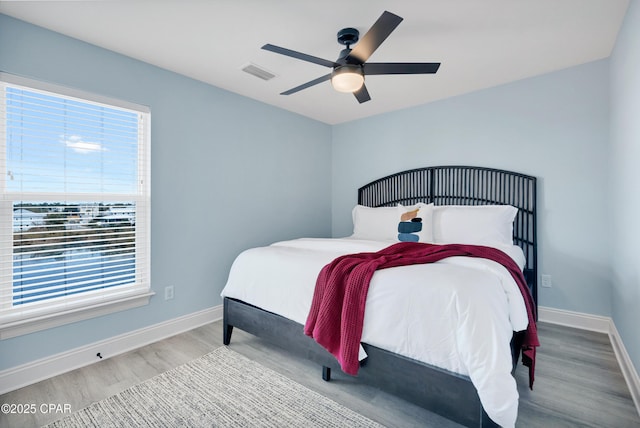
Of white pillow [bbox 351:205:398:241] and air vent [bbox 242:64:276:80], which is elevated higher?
air vent [bbox 242:64:276:80]

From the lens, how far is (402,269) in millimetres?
1735

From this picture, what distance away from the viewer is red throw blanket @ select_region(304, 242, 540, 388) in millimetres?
1668

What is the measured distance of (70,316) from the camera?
219 centimetres

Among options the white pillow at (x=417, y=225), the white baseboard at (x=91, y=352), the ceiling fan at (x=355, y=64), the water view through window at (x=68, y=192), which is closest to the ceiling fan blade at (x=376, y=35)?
the ceiling fan at (x=355, y=64)

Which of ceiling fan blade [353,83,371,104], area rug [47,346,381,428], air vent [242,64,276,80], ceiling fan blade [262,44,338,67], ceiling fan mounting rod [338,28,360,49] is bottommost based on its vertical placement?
area rug [47,346,381,428]

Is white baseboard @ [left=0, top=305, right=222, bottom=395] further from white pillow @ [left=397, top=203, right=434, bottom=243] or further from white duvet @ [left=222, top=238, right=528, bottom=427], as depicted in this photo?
white pillow @ [left=397, top=203, right=434, bottom=243]

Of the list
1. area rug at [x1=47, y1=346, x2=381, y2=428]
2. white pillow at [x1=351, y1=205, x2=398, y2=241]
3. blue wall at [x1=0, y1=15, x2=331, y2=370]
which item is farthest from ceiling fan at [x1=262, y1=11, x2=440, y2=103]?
area rug at [x1=47, y1=346, x2=381, y2=428]

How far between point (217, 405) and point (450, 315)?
144 cm

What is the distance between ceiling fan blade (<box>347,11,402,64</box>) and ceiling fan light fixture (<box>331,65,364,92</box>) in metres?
0.06

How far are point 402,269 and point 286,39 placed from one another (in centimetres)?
191

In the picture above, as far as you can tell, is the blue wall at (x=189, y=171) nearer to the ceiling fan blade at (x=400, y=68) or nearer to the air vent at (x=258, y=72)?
the air vent at (x=258, y=72)

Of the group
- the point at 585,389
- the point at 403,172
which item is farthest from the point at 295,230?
the point at 585,389

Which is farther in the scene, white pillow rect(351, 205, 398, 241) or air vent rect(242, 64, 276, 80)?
white pillow rect(351, 205, 398, 241)

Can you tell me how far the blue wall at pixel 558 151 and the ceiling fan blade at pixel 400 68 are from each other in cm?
175
